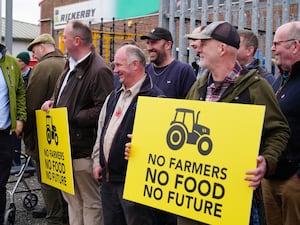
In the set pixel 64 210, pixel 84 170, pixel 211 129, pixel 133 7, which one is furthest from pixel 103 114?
pixel 133 7

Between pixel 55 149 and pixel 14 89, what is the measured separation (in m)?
0.94

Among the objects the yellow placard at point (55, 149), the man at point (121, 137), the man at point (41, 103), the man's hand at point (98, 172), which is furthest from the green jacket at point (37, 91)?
the man at point (121, 137)

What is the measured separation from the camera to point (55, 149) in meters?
4.28

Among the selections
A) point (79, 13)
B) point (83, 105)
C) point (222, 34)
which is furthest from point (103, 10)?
point (222, 34)

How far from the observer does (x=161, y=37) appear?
488 cm

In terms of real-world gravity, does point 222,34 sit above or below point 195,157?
above

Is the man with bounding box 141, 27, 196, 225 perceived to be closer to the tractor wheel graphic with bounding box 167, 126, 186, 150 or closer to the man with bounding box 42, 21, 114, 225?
the man with bounding box 42, 21, 114, 225

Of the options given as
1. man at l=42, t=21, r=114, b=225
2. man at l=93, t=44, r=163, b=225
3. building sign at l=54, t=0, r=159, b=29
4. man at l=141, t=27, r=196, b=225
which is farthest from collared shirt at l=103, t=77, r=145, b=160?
building sign at l=54, t=0, r=159, b=29

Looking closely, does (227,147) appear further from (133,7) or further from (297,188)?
(133,7)

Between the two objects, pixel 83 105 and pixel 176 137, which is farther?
pixel 83 105

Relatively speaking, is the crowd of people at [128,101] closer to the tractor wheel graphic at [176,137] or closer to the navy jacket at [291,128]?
the navy jacket at [291,128]

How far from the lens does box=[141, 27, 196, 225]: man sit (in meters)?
4.61

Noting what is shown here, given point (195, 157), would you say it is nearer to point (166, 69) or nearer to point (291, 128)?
point (291, 128)

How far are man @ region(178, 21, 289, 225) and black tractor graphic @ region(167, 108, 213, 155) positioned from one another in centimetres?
18
